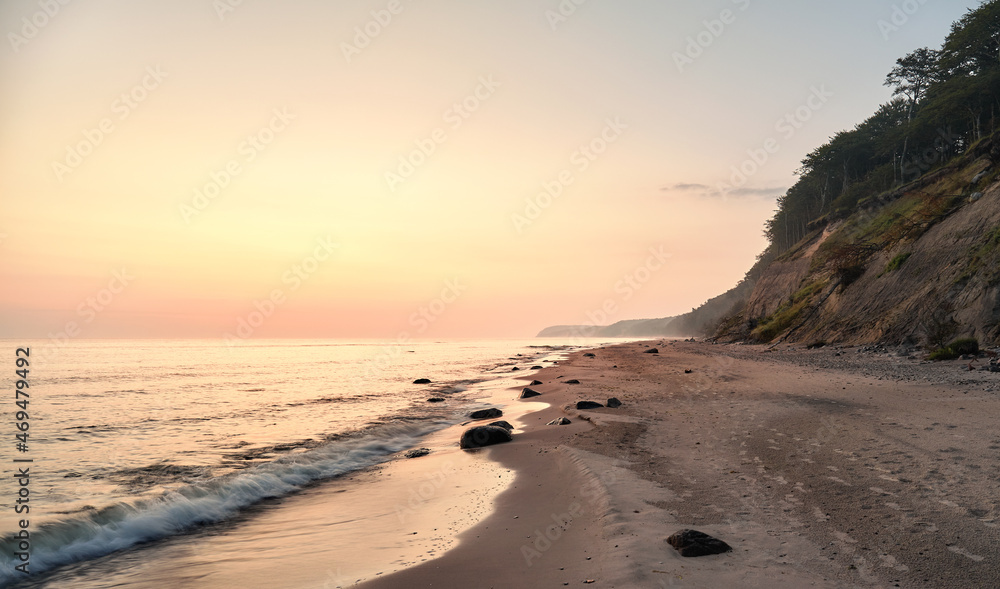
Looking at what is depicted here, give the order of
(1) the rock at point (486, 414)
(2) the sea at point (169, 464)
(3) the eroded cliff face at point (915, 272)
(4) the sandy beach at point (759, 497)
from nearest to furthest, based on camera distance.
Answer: (4) the sandy beach at point (759, 497) → (2) the sea at point (169, 464) → (1) the rock at point (486, 414) → (3) the eroded cliff face at point (915, 272)

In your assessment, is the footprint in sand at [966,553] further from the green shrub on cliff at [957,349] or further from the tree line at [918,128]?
the tree line at [918,128]

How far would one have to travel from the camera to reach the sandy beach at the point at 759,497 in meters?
4.67

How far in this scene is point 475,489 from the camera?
9.10 meters

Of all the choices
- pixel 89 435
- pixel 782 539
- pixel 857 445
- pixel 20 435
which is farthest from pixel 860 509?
pixel 20 435

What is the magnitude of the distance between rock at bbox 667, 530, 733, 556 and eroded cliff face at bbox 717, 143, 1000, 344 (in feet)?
68.1

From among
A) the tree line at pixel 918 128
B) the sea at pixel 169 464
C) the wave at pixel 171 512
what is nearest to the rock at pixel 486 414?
the sea at pixel 169 464

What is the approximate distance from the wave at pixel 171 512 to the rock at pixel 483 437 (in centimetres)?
220

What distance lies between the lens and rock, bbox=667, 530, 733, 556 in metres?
5.00

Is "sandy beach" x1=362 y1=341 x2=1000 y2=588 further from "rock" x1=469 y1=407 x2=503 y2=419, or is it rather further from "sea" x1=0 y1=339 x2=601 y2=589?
"rock" x1=469 y1=407 x2=503 y2=419

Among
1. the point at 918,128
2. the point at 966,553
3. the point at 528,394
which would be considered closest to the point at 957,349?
the point at 528,394

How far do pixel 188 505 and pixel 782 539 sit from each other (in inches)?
374

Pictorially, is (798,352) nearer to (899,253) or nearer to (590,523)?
(899,253)

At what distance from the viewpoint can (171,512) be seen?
8508mm

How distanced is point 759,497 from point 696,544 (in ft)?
7.35
